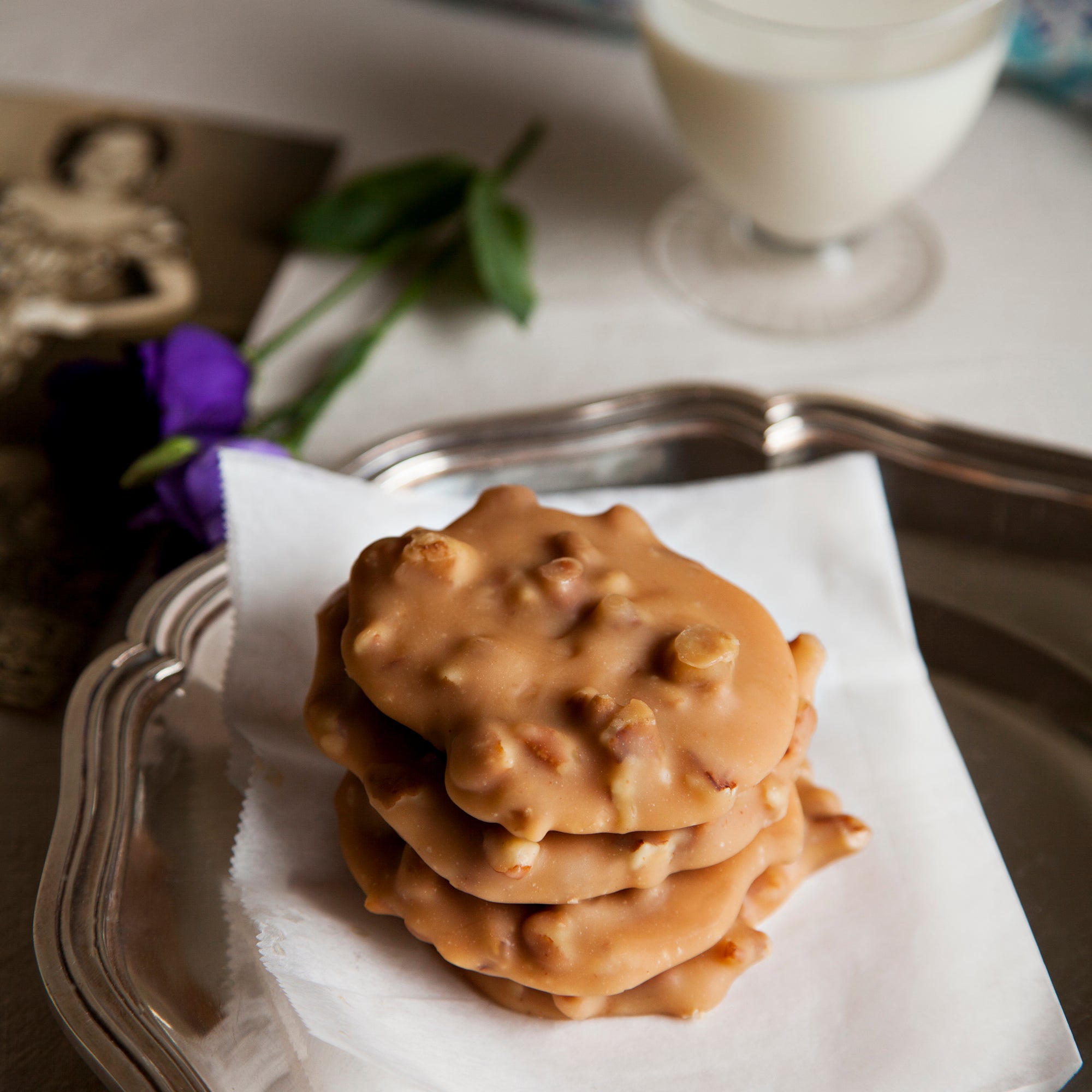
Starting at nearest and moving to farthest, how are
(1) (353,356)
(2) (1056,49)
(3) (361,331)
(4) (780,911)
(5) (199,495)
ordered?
(4) (780,911) → (5) (199,495) → (1) (353,356) → (3) (361,331) → (2) (1056,49)

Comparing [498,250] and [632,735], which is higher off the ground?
[632,735]

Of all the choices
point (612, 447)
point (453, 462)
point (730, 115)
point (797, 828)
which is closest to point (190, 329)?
point (453, 462)

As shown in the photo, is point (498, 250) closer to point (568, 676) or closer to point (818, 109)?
point (818, 109)

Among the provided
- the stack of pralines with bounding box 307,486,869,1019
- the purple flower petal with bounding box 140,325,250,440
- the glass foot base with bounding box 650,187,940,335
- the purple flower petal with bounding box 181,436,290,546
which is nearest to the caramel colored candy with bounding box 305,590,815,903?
the stack of pralines with bounding box 307,486,869,1019

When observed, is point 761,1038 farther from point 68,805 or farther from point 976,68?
point 976,68

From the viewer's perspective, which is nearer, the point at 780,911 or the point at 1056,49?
the point at 780,911

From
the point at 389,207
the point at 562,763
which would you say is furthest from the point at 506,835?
the point at 389,207
